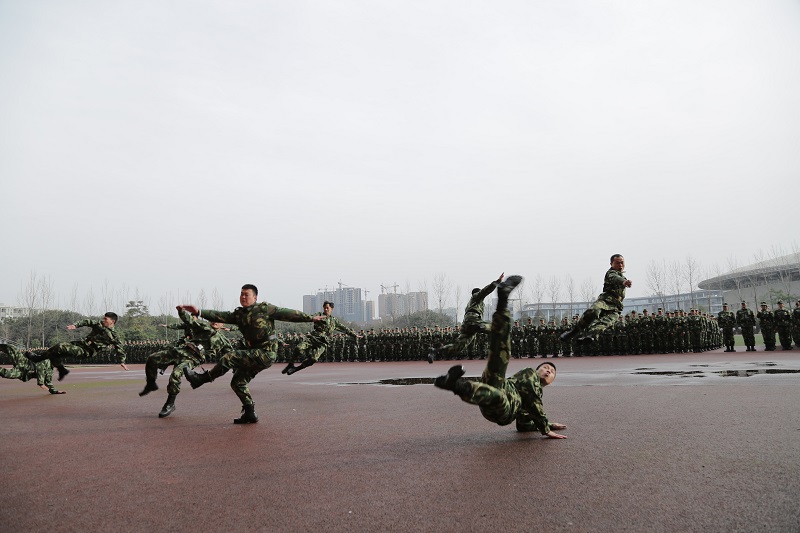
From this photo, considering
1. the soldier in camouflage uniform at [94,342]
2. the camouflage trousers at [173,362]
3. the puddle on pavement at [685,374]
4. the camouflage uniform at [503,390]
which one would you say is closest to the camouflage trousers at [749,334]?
the puddle on pavement at [685,374]

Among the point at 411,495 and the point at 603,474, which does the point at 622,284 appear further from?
the point at 411,495

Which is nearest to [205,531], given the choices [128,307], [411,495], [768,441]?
[411,495]

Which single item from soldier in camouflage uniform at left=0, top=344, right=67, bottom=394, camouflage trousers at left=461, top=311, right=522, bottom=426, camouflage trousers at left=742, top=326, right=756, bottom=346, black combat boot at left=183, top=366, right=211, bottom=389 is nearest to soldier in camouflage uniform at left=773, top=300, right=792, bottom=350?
camouflage trousers at left=742, top=326, right=756, bottom=346

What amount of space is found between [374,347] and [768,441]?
24.1 meters

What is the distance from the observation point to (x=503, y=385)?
204 inches

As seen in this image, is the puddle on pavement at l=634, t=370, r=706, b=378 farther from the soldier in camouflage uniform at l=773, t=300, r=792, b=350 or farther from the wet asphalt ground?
the soldier in camouflage uniform at l=773, t=300, r=792, b=350

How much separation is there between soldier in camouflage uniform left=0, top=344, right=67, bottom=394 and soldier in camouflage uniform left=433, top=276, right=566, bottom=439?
1099 cm

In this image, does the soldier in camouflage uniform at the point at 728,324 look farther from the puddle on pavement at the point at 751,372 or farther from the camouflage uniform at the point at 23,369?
the camouflage uniform at the point at 23,369

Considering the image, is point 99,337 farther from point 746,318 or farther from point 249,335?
point 746,318

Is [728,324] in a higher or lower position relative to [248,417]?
higher

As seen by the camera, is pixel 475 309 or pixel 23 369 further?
pixel 23 369

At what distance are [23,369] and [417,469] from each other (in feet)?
37.5

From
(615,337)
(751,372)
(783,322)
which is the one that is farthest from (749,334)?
(751,372)

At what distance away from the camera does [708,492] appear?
3637 millimetres
